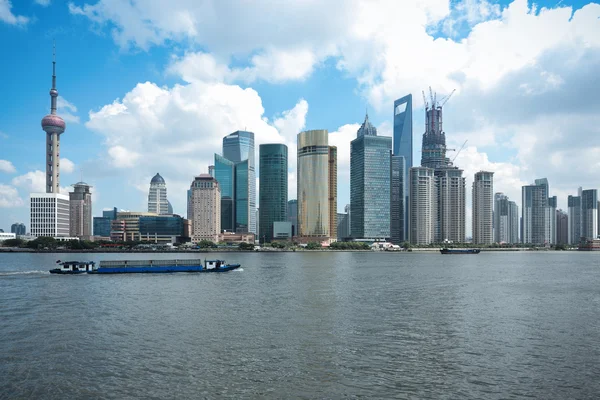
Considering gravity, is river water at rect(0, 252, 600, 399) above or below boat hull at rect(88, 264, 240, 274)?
above

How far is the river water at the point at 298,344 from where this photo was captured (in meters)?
29.8

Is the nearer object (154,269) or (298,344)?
(298,344)

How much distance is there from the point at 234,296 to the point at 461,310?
3169 cm

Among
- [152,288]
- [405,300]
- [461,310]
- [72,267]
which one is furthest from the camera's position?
[72,267]

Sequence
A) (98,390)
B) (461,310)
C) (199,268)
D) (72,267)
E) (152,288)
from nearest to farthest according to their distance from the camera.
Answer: (98,390) → (461,310) → (152,288) → (72,267) → (199,268)

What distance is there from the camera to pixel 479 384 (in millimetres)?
30375

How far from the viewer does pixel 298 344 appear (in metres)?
39.9

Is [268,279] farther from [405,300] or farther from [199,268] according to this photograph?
[405,300]

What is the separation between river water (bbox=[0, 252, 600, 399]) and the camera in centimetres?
2977

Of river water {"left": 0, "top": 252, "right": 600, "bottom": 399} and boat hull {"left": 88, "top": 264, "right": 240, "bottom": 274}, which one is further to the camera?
boat hull {"left": 88, "top": 264, "right": 240, "bottom": 274}

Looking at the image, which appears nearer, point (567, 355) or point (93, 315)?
point (567, 355)

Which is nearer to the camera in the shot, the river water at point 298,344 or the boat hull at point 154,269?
the river water at point 298,344

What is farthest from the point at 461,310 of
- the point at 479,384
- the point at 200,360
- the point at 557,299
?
the point at 200,360

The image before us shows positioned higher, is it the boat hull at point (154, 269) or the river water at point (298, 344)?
the river water at point (298, 344)
